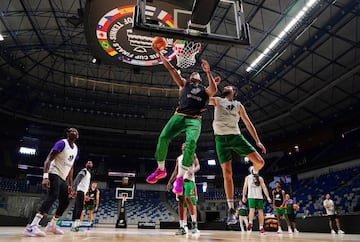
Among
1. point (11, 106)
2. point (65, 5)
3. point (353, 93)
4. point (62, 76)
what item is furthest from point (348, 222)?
point (11, 106)

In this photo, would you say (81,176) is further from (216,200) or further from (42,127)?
(42,127)

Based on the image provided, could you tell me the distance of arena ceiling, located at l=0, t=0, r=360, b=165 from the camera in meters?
15.0

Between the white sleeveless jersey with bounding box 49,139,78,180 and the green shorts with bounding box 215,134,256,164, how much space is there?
9.36ft

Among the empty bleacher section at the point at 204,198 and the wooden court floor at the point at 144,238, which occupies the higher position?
the empty bleacher section at the point at 204,198

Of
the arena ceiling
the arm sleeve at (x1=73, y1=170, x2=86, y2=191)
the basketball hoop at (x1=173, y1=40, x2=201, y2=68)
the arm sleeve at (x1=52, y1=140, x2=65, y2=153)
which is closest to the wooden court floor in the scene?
the arm sleeve at (x1=52, y1=140, x2=65, y2=153)

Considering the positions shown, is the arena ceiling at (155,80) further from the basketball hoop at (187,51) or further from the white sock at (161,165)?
the white sock at (161,165)

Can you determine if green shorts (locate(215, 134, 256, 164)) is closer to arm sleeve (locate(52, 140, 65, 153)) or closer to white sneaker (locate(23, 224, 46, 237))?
arm sleeve (locate(52, 140, 65, 153))

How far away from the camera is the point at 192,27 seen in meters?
5.54

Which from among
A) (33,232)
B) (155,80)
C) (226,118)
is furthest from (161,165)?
(155,80)

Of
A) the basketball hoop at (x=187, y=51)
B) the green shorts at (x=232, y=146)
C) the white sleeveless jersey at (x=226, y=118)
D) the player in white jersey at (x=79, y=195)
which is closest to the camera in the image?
the green shorts at (x=232, y=146)

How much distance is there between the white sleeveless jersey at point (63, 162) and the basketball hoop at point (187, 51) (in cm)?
364

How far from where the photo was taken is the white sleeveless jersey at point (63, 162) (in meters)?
5.25

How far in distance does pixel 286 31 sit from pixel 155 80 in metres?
11.9

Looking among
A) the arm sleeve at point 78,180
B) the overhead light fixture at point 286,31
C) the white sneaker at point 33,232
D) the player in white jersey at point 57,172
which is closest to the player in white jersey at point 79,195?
the arm sleeve at point 78,180
